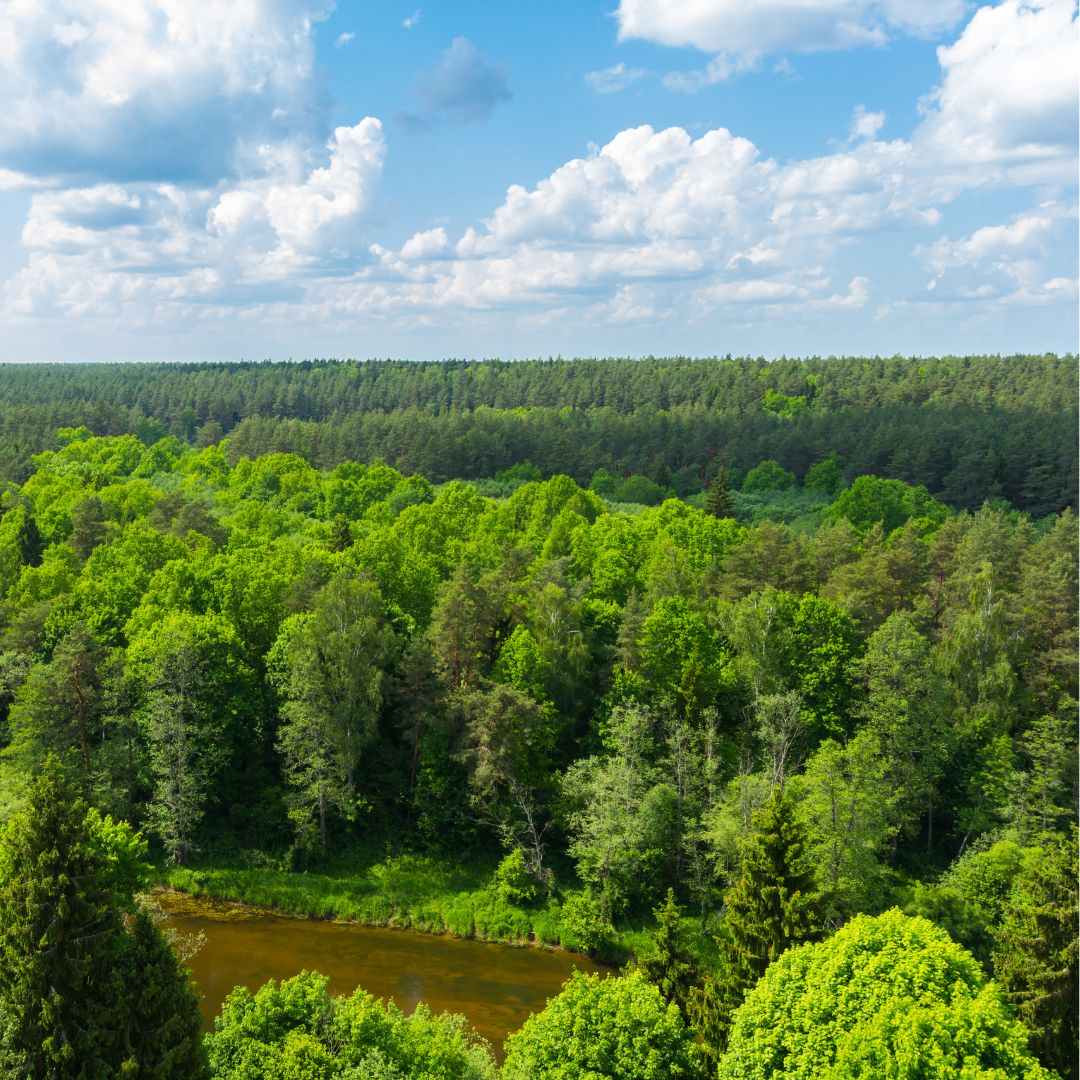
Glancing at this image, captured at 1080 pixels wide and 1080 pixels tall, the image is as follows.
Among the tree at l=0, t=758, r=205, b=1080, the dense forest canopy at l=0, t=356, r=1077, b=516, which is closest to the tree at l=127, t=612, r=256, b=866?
the tree at l=0, t=758, r=205, b=1080

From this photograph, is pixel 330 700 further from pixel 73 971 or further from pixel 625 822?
pixel 73 971

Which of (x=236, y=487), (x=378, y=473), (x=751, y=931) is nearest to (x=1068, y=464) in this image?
(x=378, y=473)

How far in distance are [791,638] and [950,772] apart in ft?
34.8

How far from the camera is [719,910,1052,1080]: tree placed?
19.7 metres

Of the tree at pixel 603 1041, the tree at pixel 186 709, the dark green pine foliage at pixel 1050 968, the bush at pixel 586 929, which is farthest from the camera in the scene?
the tree at pixel 186 709

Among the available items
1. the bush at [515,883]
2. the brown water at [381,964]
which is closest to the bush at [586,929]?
the brown water at [381,964]

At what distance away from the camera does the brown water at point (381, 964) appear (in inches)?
1431

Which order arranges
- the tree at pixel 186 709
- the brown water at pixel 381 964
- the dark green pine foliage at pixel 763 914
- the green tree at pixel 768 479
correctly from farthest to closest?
the green tree at pixel 768 479
the tree at pixel 186 709
the brown water at pixel 381 964
the dark green pine foliage at pixel 763 914

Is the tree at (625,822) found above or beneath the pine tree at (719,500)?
beneath

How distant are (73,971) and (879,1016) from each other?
69.6 ft

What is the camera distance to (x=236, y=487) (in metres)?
103

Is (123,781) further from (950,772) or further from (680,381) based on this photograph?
(680,381)

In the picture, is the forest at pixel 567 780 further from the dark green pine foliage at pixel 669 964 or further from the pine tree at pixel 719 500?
the pine tree at pixel 719 500

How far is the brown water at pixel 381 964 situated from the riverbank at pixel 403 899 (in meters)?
0.57
